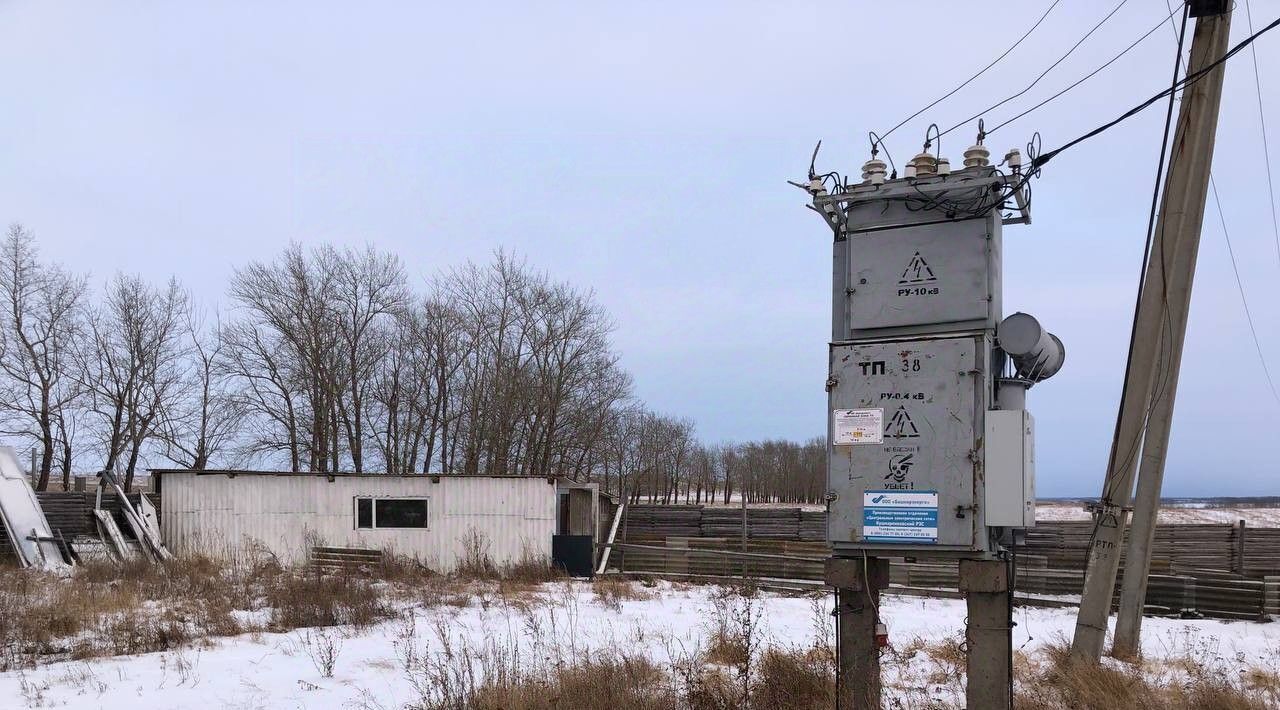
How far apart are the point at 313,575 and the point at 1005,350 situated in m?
15.4

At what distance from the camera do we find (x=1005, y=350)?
565cm

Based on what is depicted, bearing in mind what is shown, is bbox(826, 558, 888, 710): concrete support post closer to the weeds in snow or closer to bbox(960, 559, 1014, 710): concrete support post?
bbox(960, 559, 1014, 710): concrete support post

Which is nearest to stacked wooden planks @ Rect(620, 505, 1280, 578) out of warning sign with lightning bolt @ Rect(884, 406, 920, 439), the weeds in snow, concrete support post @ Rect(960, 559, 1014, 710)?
concrete support post @ Rect(960, 559, 1014, 710)

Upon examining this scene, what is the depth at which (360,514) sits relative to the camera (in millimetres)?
20984

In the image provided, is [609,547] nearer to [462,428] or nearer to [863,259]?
[863,259]

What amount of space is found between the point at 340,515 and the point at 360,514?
1.50 ft

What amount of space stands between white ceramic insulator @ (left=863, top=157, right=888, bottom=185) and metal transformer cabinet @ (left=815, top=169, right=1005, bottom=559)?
3.4 inches

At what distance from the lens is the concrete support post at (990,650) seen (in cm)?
582

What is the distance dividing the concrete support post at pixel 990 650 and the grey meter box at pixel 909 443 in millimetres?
405

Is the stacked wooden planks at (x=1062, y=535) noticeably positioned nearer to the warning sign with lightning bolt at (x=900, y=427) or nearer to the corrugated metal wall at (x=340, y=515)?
the corrugated metal wall at (x=340, y=515)

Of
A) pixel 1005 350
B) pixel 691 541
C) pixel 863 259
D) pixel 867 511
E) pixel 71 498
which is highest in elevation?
pixel 863 259

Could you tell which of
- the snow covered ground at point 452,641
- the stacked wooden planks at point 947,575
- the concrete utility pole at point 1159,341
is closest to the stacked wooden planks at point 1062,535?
the stacked wooden planks at point 947,575

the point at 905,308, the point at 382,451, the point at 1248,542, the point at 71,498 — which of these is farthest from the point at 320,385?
the point at 905,308

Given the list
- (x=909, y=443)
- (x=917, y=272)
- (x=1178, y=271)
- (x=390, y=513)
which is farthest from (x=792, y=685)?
(x=390, y=513)
